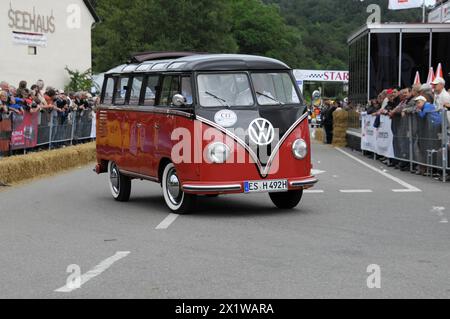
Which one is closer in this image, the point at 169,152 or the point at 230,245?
the point at 230,245

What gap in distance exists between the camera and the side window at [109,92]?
15.7 metres

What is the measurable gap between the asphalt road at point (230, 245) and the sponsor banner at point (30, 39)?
32.9 meters

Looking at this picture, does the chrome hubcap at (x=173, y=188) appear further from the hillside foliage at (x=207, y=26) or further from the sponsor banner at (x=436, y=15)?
the hillside foliage at (x=207, y=26)

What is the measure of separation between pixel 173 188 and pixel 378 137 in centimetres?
1331

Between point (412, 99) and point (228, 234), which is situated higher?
point (412, 99)

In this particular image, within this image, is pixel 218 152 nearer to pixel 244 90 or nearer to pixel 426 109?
pixel 244 90

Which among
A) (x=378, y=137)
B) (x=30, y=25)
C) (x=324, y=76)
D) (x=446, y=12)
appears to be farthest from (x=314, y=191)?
(x=324, y=76)

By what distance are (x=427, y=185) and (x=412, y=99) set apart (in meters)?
4.19

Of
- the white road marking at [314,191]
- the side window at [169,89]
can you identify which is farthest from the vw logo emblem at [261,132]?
the white road marking at [314,191]

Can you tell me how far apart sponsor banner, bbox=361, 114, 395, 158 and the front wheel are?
967 centimetres

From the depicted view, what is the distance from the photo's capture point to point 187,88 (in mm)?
13023

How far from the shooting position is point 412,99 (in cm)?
2100

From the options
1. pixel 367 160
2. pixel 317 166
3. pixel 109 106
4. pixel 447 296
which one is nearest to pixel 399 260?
pixel 447 296
